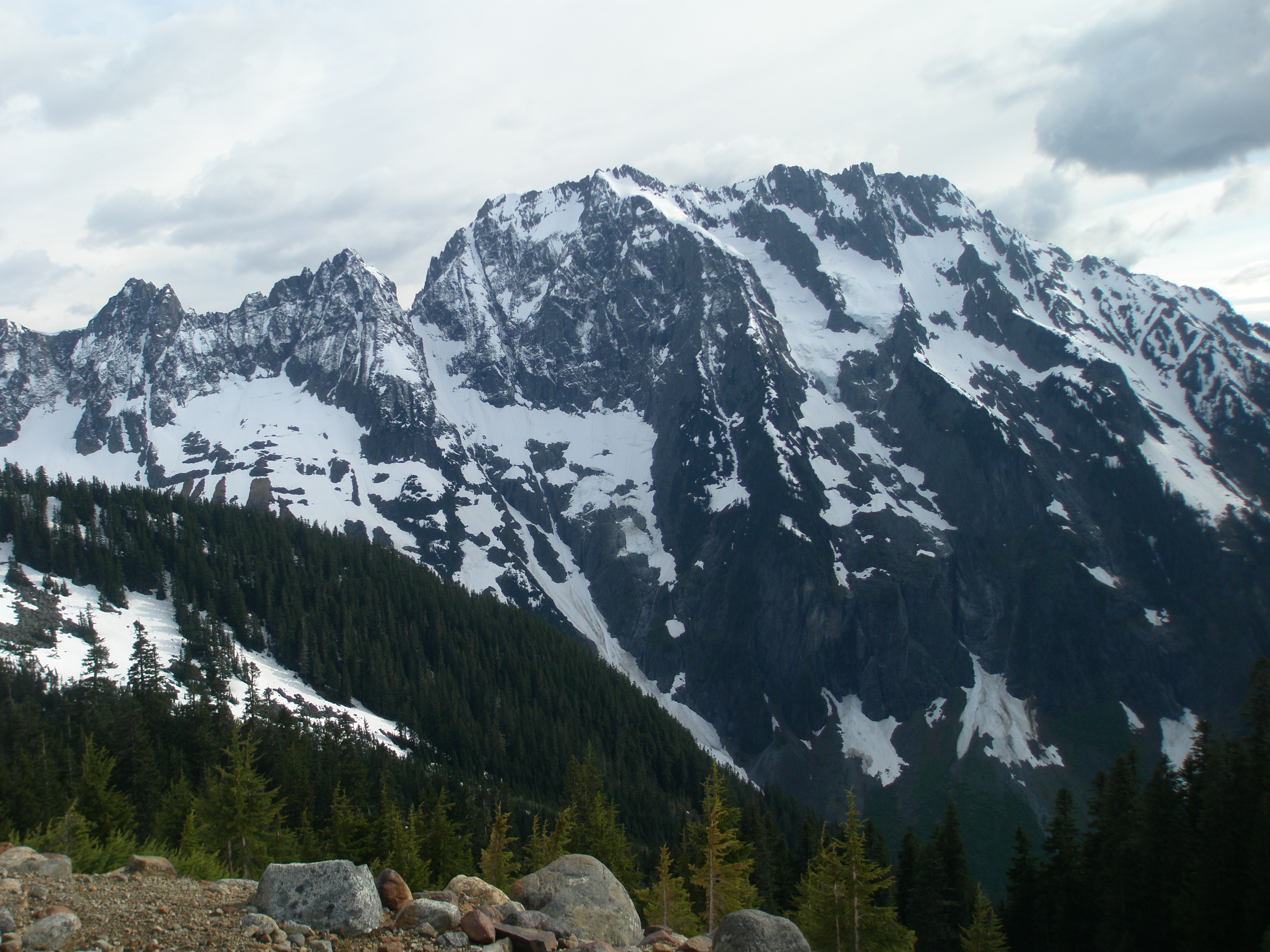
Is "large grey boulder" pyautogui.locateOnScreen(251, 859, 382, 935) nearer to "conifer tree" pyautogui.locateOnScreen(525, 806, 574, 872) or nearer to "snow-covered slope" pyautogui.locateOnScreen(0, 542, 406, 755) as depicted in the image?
"conifer tree" pyautogui.locateOnScreen(525, 806, 574, 872)

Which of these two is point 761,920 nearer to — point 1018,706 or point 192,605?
point 192,605

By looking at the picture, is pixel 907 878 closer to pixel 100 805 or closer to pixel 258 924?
pixel 100 805

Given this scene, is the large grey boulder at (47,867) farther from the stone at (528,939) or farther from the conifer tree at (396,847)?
the conifer tree at (396,847)

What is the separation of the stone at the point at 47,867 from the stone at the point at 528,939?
33.5 feet

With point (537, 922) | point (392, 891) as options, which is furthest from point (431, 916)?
point (537, 922)

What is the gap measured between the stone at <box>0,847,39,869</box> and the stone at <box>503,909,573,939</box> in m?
11.5

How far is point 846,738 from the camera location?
185375 millimetres

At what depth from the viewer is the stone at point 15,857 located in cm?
1798

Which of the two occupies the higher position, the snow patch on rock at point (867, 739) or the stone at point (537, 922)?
the stone at point (537, 922)

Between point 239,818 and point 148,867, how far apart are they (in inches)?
815

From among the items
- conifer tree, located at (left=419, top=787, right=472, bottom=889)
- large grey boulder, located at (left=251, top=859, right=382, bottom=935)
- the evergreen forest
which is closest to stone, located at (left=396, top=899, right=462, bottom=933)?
large grey boulder, located at (left=251, top=859, right=382, bottom=935)

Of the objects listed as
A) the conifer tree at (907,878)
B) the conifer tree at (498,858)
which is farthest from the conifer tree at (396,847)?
the conifer tree at (907,878)

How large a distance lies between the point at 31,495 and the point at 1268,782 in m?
163

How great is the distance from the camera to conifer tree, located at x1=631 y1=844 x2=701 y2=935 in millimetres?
34562
